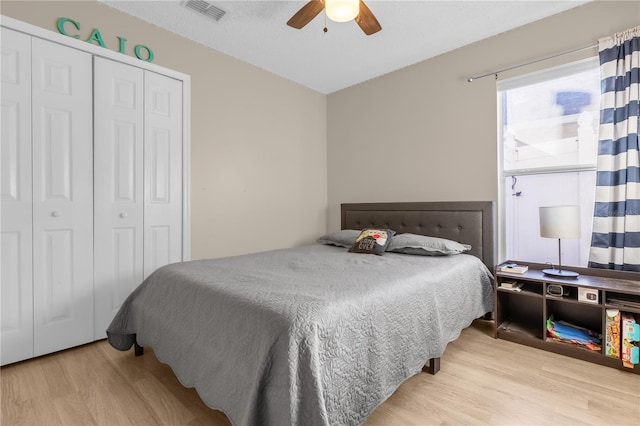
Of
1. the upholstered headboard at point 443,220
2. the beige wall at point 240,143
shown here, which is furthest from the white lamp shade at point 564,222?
the beige wall at point 240,143

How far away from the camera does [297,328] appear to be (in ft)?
3.80

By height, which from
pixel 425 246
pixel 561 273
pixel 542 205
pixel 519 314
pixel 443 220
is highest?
pixel 542 205

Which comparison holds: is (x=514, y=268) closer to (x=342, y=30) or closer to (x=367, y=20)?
(x=367, y=20)

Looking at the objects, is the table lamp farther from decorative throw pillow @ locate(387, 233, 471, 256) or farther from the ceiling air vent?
the ceiling air vent

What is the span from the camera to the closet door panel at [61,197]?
2158 mm

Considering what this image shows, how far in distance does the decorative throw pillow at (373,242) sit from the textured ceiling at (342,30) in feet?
5.87

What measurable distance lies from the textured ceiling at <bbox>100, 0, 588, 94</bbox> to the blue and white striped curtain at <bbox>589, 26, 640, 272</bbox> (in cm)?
57

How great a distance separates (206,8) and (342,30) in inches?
44.5

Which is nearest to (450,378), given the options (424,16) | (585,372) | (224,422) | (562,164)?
Answer: (585,372)

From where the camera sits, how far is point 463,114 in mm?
3008

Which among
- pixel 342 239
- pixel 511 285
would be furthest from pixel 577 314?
pixel 342 239

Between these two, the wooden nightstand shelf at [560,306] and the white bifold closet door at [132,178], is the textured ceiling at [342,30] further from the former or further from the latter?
the wooden nightstand shelf at [560,306]

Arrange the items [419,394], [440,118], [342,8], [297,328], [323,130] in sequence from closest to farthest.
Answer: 1. [297,328]
2. [419,394]
3. [342,8]
4. [440,118]
5. [323,130]

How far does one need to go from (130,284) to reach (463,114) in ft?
11.1
